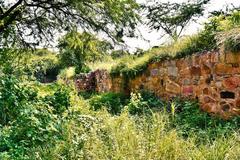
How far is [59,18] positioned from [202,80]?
432 cm

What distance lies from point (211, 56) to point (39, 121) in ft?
10.7

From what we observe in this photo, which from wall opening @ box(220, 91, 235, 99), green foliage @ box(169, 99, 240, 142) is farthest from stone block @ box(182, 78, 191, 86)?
wall opening @ box(220, 91, 235, 99)

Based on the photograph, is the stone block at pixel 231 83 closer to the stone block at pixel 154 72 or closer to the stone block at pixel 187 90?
the stone block at pixel 187 90

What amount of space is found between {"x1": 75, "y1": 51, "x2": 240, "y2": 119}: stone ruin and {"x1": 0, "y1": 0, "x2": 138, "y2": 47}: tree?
1267 millimetres

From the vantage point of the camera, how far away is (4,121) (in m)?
5.75

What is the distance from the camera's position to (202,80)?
7.44 metres

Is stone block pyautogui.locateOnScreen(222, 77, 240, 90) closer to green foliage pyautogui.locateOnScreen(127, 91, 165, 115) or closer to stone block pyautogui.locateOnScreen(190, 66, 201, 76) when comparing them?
stone block pyautogui.locateOnScreen(190, 66, 201, 76)

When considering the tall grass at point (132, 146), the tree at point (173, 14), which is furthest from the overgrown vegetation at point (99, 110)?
the tree at point (173, 14)

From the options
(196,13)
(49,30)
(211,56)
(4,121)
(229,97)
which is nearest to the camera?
(4,121)

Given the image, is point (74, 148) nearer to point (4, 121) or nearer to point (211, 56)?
point (4, 121)

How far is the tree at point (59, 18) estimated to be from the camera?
362 inches

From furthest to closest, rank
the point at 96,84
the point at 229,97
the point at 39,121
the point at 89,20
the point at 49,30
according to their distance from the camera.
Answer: the point at 96,84
the point at 49,30
the point at 89,20
the point at 229,97
the point at 39,121

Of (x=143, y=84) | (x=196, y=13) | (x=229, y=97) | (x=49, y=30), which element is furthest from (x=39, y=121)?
(x=196, y=13)

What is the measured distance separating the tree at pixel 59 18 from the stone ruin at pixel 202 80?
1.27m
